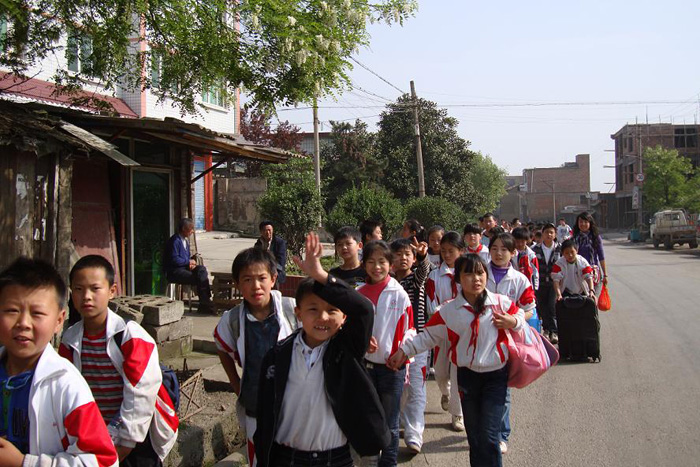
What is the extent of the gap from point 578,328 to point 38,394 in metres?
7.15

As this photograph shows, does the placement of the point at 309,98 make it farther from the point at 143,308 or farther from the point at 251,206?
the point at 251,206

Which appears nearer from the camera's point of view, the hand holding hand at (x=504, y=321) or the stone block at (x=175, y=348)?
the hand holding hand at (x=504, y=321)

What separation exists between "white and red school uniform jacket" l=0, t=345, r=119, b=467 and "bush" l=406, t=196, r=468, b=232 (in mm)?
20021

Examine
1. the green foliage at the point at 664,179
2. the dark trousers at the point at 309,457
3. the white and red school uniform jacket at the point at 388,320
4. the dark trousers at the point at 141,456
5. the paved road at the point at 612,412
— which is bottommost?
the paved road at the point at 612,412

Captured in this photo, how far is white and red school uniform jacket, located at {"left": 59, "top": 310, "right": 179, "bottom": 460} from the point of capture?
2.87 meters

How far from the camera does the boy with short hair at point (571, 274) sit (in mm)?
8375

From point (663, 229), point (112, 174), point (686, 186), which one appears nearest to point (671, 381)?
point (112, 174)

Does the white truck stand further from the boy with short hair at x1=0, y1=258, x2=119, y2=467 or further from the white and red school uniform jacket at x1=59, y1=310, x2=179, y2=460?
the boy with short hair at x1=0, y1=258, x2=119, y2=467

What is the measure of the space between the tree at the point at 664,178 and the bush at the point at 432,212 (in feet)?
104

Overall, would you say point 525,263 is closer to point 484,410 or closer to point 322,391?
point 484,410

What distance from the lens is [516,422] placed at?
590cm

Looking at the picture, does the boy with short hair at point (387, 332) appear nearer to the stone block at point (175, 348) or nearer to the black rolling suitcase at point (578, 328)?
the stone block at point (175, 348)

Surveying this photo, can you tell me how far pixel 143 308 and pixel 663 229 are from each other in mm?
32741

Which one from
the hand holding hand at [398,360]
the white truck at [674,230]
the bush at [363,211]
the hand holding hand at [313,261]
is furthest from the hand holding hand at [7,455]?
the white truck at [674,230]
